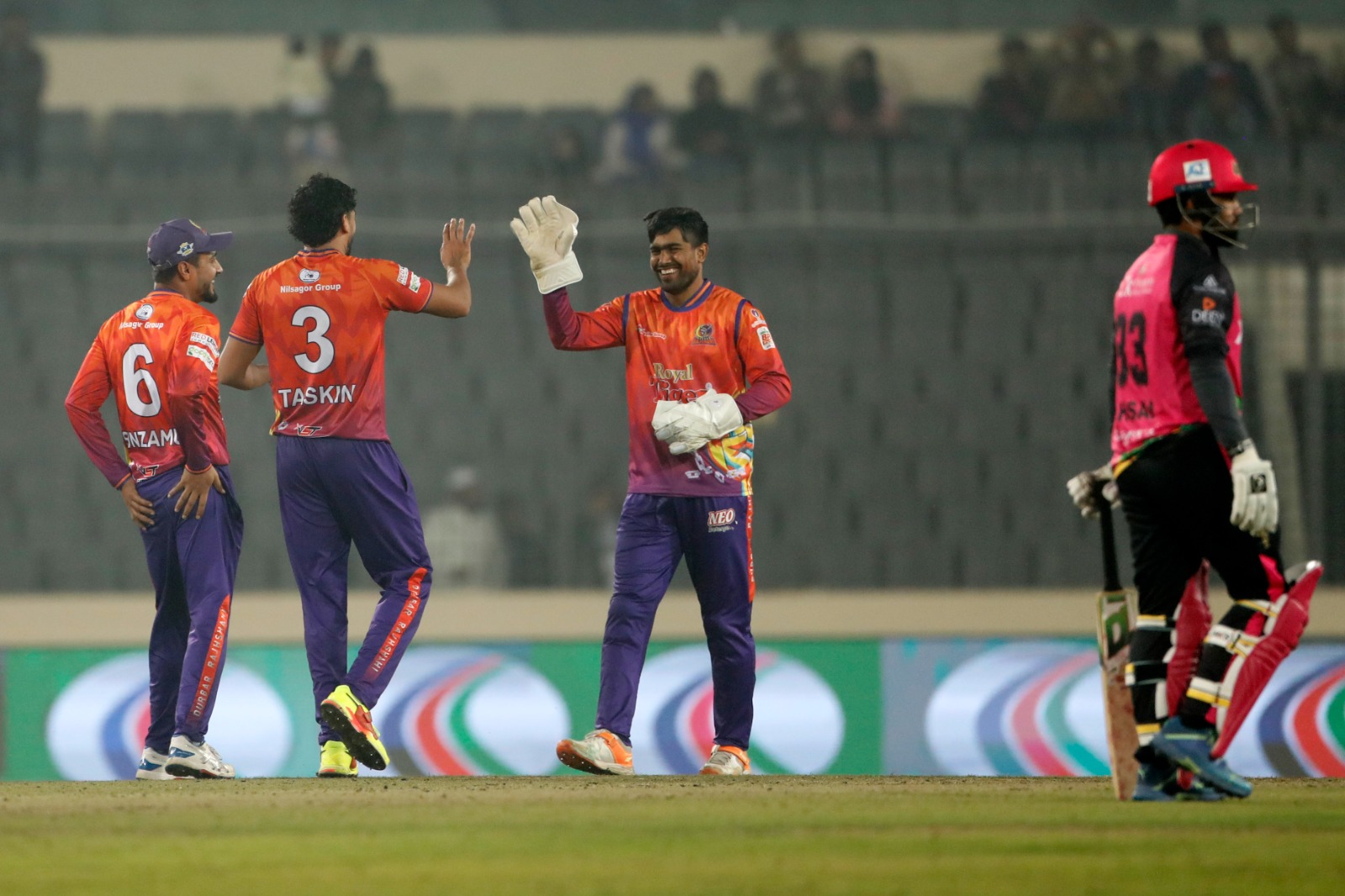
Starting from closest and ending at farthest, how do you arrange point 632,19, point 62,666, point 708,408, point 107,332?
point 708,408 < point 107,332 < point 62,666 < point 632,19

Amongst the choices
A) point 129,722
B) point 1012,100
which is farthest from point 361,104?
point 129,722

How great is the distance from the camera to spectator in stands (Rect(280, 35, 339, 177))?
44.2ft

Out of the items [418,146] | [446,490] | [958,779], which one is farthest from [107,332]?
[418,146]

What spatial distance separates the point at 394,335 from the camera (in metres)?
12.1

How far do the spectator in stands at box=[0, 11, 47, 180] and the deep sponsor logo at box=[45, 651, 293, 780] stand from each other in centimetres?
477

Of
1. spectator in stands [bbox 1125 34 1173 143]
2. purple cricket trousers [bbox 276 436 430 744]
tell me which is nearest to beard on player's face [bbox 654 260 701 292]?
purple cricket trousers [bbox 276 436 430 744]

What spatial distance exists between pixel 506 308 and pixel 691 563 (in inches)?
237

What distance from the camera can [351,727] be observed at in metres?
5.38

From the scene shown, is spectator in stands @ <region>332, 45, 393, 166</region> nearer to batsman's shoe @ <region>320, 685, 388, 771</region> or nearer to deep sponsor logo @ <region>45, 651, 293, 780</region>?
deep sponsor logo @ <region>45, 651, 293, 780</region>

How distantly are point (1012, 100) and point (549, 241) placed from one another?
8.56 m

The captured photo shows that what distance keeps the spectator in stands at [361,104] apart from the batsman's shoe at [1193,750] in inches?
413

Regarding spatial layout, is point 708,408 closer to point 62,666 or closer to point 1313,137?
point 62,666

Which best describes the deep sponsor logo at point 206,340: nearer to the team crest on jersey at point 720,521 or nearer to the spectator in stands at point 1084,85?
the team crest on jersey at point 720,521

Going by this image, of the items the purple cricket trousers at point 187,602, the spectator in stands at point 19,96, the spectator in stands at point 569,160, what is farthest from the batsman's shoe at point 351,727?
the spectator in stands at point 19,96
